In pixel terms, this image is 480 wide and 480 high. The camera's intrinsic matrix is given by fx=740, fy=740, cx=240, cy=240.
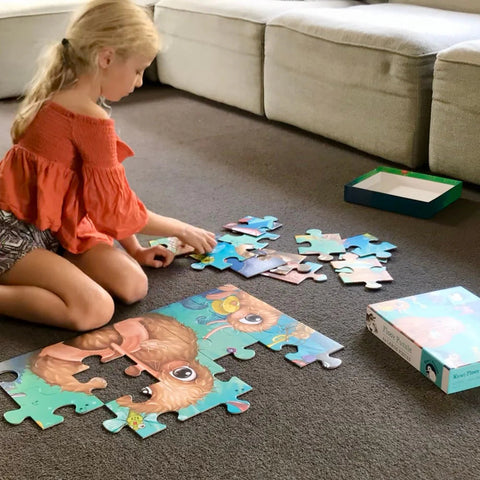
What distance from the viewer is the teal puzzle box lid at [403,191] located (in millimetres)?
2057

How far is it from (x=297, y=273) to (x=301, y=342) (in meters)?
0.31

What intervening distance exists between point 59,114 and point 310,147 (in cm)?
129

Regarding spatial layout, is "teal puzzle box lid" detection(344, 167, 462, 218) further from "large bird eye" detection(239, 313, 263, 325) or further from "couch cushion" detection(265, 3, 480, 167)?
"large bird eye" detection(239, 313, 263, 325)

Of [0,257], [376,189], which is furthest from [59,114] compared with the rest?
[376,189]

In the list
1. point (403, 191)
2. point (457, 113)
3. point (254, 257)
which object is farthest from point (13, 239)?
point (457, 113)

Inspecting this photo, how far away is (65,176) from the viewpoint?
1.56m

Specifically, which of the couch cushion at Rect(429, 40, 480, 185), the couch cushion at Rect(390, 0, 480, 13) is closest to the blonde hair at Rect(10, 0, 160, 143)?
the couch cushion at Rect(429, 40, 480, 185)

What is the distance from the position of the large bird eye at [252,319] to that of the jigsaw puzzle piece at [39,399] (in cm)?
37

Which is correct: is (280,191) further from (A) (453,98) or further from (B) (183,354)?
(B) (183,354)

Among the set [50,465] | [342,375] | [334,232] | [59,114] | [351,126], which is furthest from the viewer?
[351,126]

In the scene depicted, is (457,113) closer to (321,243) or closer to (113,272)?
(321,243)

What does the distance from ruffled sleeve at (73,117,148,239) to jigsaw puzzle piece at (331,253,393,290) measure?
0.51m

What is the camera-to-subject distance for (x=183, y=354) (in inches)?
56.9

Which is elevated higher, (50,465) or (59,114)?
(59,114)
